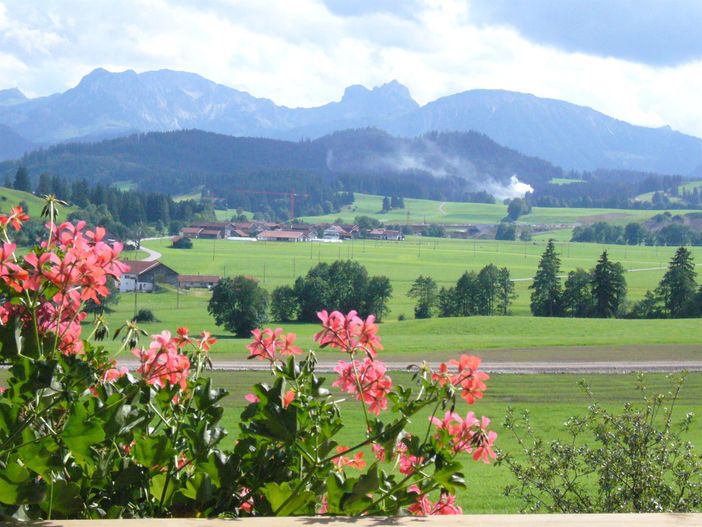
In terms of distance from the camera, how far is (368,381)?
2.41 metres

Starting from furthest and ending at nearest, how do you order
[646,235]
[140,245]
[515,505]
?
[646,235], [140,245], [515,505]

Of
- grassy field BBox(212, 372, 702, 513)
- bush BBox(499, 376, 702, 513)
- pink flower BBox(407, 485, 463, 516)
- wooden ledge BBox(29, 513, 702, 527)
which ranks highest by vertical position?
wooden ledge BBox(29, 513, 702, 527)

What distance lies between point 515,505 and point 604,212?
177612 millimetres

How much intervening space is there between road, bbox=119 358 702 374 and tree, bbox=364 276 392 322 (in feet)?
93.1

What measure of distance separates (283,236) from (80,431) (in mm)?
135726

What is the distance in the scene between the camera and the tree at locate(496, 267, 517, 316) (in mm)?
61812

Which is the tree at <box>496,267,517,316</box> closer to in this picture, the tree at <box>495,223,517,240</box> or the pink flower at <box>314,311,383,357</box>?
the pink flower at <box>314,311,383,357</box>

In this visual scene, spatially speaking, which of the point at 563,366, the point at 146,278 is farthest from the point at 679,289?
the point at 146,278

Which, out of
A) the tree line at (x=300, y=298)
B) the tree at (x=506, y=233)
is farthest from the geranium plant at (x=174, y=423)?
the tree at (x=506, y=233)

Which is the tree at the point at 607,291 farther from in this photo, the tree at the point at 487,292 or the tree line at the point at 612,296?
the tree at the point at 487,292

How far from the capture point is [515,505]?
10.4m

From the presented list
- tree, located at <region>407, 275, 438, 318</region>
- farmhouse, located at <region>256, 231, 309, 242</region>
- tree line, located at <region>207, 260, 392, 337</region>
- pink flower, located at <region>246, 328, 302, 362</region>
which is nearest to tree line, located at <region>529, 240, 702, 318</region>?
tree, located at <region>407, 275, 438, 318</region>

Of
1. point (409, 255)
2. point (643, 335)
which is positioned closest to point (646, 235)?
point (409, 255)

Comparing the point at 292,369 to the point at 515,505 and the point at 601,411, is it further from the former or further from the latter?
the point at 515,505
